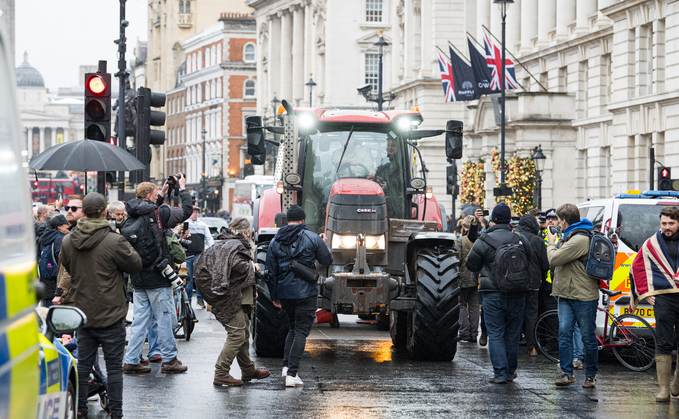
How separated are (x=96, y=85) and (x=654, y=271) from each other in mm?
6792

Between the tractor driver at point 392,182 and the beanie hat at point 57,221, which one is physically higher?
the tractor driver at point 392,182

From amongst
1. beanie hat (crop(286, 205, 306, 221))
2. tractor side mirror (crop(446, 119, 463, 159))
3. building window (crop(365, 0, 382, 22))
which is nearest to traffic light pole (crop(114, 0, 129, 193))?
tractor side mirror (crop(446, 119, 463, 159))

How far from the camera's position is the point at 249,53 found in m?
107

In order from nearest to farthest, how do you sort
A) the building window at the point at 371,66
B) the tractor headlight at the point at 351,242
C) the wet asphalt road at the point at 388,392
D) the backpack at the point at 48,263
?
1. the wet asphalt road at the point at 388,392
2. the backpack at the point at 48,263
3. the tractor headlight at the point at 351,242
4. the building window at the point at 371,66

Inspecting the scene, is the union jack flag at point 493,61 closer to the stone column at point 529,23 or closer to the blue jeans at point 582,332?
the stone column at point 529,23

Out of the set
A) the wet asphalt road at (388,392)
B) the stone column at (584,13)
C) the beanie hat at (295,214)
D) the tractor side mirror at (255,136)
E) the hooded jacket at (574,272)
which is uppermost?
the stone column at (584,13)

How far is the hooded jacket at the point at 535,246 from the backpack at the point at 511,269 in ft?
7.86

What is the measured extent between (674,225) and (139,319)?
5.77m

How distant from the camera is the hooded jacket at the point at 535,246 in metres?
13.8

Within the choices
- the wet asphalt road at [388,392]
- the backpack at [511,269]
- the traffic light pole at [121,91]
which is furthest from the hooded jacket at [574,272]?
the traffic light pole at [121,91]

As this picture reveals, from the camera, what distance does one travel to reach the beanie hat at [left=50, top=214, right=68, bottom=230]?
1166 centimetres

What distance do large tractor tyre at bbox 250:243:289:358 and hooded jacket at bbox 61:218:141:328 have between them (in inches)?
162

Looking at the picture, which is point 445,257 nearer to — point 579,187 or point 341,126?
point 341,126

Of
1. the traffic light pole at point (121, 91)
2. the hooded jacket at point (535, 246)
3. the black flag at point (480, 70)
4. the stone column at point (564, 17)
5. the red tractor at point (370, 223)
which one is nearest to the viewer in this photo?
the red tractor at point (370, 223)
